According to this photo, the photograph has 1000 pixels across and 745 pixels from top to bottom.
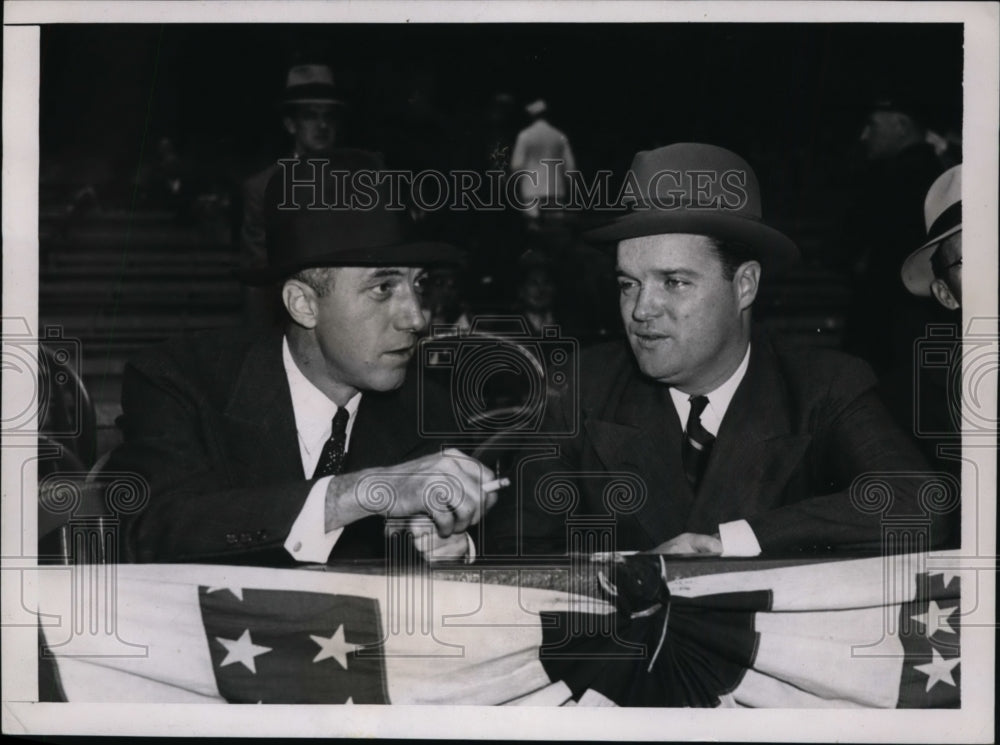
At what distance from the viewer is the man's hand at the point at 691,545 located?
479 cm

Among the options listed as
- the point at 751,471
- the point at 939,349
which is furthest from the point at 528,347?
the point at 939,349

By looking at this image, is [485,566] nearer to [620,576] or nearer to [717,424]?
[620,576]

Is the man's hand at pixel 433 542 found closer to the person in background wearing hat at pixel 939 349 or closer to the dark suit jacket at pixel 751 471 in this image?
the dark suit jacket at pixel 751 471

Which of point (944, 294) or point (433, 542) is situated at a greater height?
point (944, 294)

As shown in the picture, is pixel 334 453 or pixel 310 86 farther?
pixel 334 453

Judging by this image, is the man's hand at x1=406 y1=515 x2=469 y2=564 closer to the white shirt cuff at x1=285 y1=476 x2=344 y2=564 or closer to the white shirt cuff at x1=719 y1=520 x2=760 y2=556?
the white shirt cuff at x1=285 y1=476 x2=344 y2=564

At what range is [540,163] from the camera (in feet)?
15.6

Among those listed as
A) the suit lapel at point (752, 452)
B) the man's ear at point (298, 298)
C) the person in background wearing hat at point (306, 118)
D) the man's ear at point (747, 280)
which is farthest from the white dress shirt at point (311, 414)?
the man's ear at point (747, 280)

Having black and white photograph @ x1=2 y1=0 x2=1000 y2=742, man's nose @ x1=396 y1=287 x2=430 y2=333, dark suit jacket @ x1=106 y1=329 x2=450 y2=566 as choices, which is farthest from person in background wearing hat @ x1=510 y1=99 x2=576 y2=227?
dark suit jacket @ x1=106 y1=329 x2=450 y2=566

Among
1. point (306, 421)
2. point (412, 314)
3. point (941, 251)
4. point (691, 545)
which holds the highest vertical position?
point (941, 251)

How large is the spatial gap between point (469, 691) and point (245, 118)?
212cm

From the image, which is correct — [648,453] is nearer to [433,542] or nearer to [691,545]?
[691,545]

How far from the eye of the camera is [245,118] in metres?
4.78

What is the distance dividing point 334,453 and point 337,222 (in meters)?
0.80
